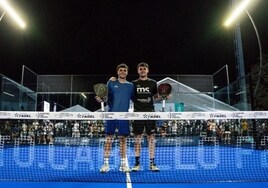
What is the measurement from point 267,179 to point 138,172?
202cm

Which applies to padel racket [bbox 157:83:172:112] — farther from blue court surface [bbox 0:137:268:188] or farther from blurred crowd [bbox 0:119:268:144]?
blurred crowd [bbox 0:119:268:144]

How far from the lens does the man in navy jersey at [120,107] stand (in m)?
5.70

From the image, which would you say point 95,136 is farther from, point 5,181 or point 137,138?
point 5,181

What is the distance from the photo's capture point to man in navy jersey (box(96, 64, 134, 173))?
5698 mm

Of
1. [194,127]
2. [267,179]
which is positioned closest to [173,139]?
[194,127]

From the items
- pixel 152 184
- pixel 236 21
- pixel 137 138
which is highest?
pixel 236 21

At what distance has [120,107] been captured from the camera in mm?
5965

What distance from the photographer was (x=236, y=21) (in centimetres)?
1684

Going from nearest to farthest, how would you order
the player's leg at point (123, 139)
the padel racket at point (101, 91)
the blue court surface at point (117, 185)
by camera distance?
the blue court surface at point (117, 185), the player's leg at point (123, 139), the padel racket at point (101, 91)

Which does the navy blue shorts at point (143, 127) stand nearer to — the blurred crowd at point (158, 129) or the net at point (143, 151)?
the net at point (143, 151)

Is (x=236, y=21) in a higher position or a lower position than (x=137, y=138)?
higher

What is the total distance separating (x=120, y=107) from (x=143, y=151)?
10.9 ft

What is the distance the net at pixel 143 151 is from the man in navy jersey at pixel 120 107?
339 mm

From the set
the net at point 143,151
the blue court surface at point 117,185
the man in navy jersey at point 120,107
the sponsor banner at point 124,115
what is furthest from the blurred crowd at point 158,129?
the blue court surface at point 117,185
